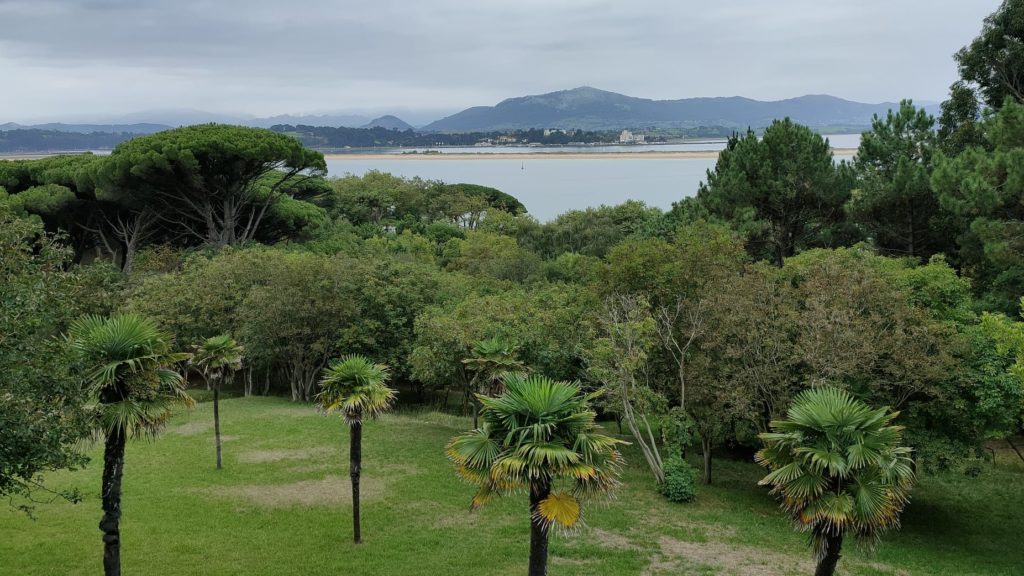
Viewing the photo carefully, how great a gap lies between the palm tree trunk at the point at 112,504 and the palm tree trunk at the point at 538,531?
653 cm

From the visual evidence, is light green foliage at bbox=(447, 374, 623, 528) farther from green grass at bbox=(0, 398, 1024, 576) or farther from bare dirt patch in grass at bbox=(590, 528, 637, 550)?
bare dirt patch in grass at bbox=(590, 528, 637, 550)

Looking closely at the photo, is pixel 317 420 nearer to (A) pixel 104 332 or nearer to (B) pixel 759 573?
(A) pixel 104 332

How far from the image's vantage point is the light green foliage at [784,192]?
29.8 metres

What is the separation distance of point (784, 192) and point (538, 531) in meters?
24.5

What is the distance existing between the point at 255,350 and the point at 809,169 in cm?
2438

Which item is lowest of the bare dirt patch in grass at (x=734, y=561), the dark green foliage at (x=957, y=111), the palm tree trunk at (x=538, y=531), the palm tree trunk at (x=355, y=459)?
the bare dirt patch in grass at (x=734, y=561)

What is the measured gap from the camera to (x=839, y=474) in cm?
922

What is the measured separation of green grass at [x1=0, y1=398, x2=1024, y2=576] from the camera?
44.7ft

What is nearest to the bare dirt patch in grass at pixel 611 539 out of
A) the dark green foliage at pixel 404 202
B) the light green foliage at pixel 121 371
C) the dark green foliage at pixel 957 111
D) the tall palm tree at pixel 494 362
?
the tall palm tree at pixel 494 362

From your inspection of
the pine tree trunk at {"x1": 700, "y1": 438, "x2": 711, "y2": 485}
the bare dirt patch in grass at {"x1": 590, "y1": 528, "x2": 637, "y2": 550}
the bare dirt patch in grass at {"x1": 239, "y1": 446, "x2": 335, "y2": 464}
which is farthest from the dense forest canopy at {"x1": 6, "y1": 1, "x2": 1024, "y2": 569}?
the bare dirt patch in grass at {"x1": 590, "y1": 528, "x2": 637, "y2": 550}

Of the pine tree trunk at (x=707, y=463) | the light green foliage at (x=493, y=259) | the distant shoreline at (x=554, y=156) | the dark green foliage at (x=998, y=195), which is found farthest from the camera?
the distant shoreline at (x=554, y=156)

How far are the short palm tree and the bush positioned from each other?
811 cm

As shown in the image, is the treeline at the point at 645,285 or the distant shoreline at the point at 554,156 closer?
the treeline at the point at 645,285

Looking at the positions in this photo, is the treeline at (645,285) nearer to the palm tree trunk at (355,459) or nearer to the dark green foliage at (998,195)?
the dark green foliage at (998,195)
